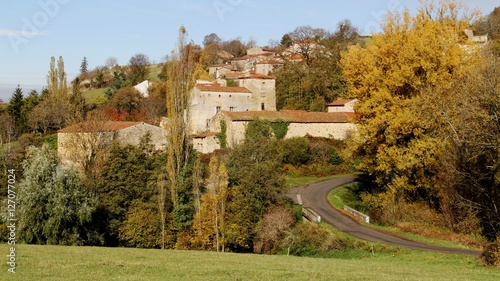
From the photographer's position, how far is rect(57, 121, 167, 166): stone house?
42.8m

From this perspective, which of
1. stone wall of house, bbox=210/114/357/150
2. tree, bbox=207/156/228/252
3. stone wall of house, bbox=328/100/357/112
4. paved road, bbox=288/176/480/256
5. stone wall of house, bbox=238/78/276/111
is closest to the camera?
paved road, bbox=288/176/480/256

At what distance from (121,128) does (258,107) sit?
18166 mm

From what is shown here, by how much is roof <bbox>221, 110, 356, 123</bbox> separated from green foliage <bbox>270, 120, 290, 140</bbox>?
34 centimetres

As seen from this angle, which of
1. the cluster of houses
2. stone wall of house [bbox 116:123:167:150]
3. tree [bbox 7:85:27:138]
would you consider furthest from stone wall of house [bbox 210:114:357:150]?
tree [bbox 7:85:27:138]

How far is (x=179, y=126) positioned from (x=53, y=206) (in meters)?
9.16

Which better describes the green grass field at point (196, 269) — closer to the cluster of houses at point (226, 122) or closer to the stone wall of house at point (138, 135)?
the cluster of houses at point (226, 122)

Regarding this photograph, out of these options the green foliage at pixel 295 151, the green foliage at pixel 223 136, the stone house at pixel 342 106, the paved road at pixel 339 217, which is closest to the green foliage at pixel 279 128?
the green foliage at pixel 295 151

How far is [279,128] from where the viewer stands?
51.9 m

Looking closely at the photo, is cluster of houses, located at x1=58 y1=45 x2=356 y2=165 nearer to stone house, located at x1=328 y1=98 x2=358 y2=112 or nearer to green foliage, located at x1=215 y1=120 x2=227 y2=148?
stone house, located at x1=328 y1=98 x2=358 y2=112

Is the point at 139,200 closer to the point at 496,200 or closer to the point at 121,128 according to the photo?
the point at 121,128

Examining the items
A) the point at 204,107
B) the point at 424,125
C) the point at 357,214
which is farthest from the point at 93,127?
the point at 424,125

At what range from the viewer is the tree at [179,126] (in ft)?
107

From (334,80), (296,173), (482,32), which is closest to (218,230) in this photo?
(296,173)

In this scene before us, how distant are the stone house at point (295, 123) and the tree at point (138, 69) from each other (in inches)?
1762
